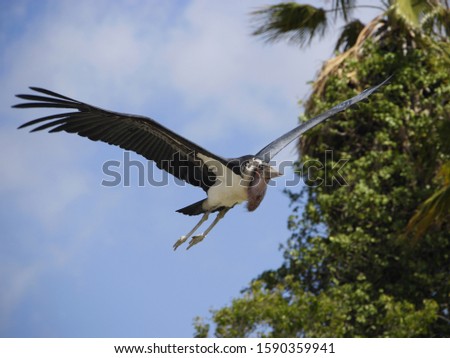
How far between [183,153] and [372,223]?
6.22 meters

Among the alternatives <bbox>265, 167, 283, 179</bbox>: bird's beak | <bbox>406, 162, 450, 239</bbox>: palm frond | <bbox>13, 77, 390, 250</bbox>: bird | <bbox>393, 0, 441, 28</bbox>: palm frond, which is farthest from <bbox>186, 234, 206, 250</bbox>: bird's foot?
<bbox>393, 0, 441, 28</bbox>: palm frond

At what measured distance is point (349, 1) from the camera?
16.9m

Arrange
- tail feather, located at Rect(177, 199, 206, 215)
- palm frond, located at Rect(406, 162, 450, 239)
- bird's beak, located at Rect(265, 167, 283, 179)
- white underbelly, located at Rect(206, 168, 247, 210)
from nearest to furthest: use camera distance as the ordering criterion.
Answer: bird's beak, located at Rect(265, 167, 283, 179) → white underbelly, located at Rect(206, 168, 247, 210) → tail feather, located at Rect(177, 199, 206, 215) → palm frond, located at Rect(406, 162, 450, 239)

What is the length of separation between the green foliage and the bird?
4108 mm

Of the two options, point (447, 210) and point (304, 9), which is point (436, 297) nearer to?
point (447, 210)

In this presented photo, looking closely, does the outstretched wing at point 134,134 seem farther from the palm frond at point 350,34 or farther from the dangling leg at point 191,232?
the palm frond at point 350,34

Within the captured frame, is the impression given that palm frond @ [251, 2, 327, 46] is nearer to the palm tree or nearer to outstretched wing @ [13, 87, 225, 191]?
the palm tree

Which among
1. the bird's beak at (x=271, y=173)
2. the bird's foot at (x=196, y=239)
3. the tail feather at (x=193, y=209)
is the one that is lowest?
the bird's foot at (x=196, y=239)

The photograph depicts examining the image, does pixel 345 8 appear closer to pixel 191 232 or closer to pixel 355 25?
pixel 355 25

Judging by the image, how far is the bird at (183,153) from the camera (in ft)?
28.3

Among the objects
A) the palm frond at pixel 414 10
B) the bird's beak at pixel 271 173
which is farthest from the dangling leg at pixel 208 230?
the palm frond at pixel 414 10

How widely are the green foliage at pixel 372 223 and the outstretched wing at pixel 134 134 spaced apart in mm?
4114

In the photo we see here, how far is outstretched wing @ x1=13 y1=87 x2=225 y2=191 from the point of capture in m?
8.76

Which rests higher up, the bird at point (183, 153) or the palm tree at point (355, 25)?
the palm tree at point (355, 25)
